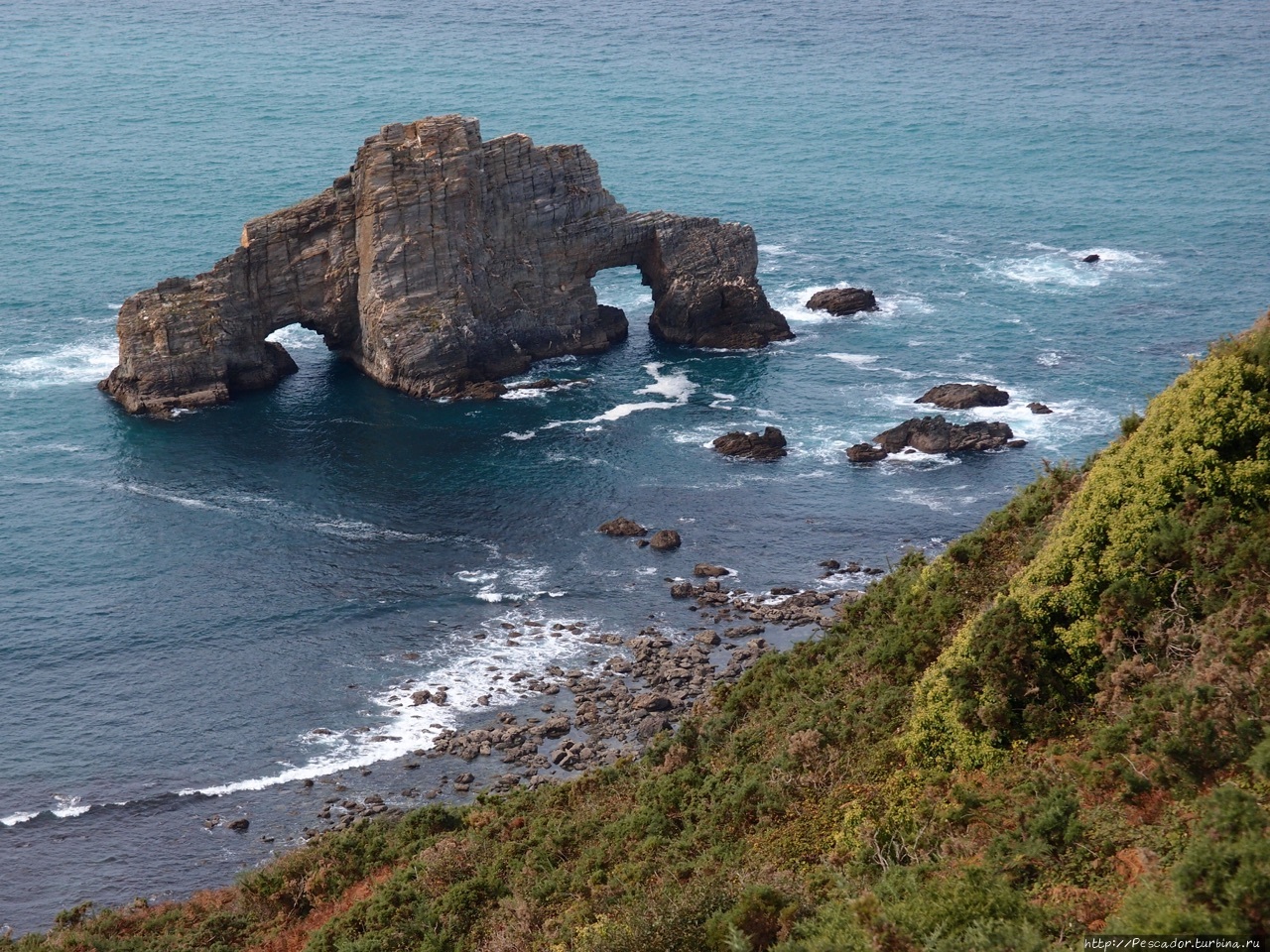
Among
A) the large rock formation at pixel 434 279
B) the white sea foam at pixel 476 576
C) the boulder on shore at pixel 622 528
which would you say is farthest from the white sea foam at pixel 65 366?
the boulder on shore at pixel 622 528

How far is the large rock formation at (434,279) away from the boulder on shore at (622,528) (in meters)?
23.9

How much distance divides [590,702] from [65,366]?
6165 cm

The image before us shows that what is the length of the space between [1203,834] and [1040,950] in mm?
3569

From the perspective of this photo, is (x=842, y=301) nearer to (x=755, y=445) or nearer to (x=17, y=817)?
(x=755, y=445)

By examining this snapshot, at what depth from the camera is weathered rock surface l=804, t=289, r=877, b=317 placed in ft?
405

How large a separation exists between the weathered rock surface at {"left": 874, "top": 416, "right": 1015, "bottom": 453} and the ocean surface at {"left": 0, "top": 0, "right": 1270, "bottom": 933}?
1.59 m

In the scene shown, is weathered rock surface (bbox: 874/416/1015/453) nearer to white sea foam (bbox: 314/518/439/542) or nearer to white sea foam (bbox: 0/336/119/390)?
white sea foam (bbox: 314/518/439/542)

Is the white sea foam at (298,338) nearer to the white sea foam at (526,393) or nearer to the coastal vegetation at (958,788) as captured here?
the white sea foam at (526,393)

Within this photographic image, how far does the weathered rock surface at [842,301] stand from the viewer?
123 metres

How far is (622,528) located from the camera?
296ft

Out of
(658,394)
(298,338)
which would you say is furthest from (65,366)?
(658,394)

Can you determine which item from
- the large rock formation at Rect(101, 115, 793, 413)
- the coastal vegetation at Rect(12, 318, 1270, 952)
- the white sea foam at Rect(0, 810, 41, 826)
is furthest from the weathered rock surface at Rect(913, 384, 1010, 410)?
the white sea foam at Rect(0, 810, 41, 826)

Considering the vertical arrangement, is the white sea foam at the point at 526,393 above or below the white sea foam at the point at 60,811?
above

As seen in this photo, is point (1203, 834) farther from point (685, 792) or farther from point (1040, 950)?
point (685, 792)
